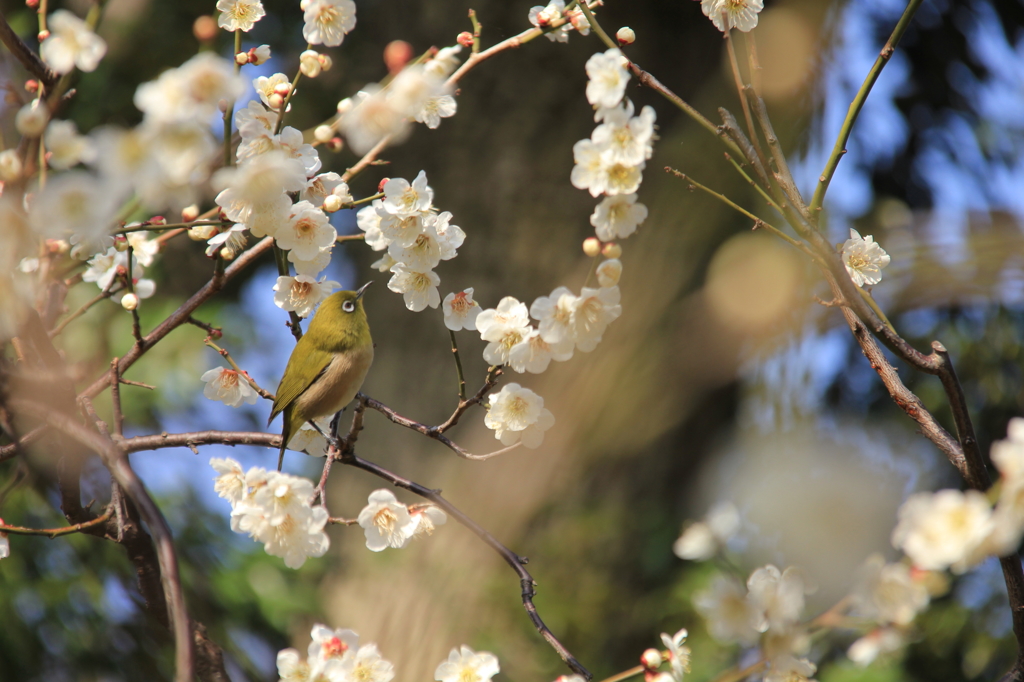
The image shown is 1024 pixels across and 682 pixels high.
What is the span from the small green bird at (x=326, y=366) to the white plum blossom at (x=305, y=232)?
11.6 inches

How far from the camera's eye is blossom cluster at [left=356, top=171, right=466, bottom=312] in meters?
1.04

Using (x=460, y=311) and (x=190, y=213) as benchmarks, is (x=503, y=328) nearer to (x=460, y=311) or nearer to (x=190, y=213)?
(x=460, y=311)

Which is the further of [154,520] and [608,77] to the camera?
[608,77]

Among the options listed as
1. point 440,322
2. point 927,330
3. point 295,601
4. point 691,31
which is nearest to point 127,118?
point 440,322

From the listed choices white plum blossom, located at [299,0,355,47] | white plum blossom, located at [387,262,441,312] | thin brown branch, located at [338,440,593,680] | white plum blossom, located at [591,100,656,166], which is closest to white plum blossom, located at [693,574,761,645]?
thin brown branch, located at [338,440,593,680]

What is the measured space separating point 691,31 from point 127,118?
8.54ft

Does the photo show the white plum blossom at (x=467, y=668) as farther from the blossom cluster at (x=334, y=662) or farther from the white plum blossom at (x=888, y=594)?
the white plum blossom at (x=888, y=594)

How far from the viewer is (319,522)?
85 centimetres

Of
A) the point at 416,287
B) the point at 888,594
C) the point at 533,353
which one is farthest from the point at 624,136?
the point at 888,594

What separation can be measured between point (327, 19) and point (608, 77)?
564 millimetres

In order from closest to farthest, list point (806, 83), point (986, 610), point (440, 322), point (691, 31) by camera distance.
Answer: point (806, 83) → point (986, 610) → point (691, 31) → point (440, 322)

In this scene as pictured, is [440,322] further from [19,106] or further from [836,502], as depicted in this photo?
[19,106]

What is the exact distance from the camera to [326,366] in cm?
147

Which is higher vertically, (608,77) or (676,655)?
(608,77)
